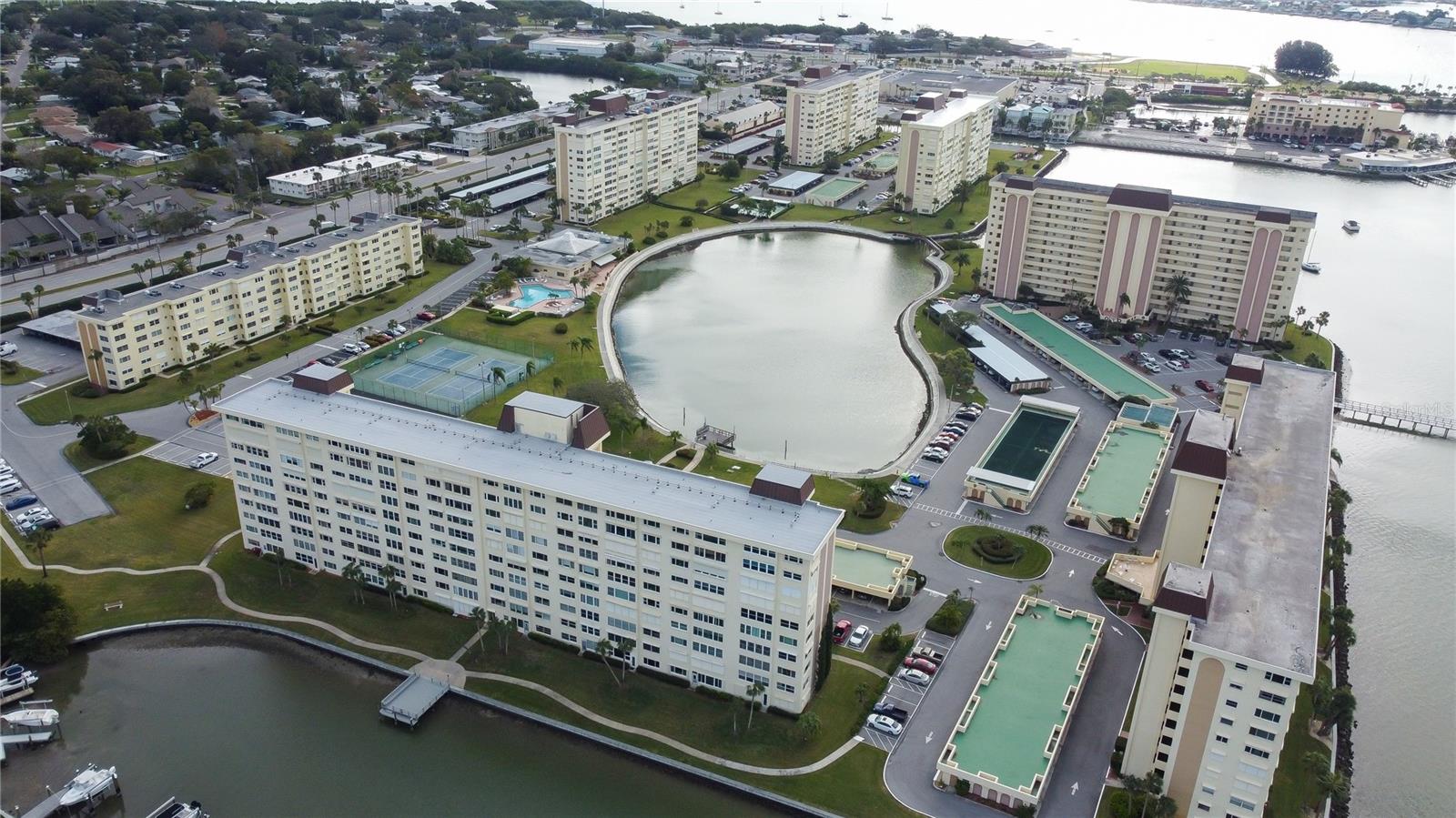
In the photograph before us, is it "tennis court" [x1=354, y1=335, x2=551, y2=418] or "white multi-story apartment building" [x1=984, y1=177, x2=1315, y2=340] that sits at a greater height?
"white multi-story apartment building" [x1=984, y1=177, x2=1315, y2=340]

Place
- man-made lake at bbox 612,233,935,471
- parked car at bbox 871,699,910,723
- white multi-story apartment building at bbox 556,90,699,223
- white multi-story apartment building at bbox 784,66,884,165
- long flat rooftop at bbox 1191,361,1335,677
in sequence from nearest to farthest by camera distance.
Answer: long flat rooftop at bbox 1191,361,1335,677 → parked car at bbox 871,699,910,723 → man-made lake at bbox 612,233,935,471 → white multi-story apartment building at bbox 556,90,699,223 → white multi-story apartment building at bbox 784,66,884,165

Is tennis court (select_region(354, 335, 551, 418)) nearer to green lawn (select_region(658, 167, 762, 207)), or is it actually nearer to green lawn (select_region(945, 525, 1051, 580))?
green lawn (select_region(945, 525, 1051, 580))

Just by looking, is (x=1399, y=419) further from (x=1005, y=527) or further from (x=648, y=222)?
(x=648, y=222)

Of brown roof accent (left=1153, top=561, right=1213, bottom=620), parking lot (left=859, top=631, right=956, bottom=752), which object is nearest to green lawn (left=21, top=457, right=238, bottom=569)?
parking lot (left=859, top=631, right=956, bottom=752)

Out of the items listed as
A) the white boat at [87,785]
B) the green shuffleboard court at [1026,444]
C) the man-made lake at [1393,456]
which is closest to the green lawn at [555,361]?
the green shuffleboard court at [1026,444]

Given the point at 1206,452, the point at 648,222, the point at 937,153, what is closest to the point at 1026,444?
the point at 1206,452

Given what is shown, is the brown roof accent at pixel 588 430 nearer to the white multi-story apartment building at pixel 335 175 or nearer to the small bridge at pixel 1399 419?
the small bridge at pixel 1399 419

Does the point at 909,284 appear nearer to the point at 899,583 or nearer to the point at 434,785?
the point at 899,583
